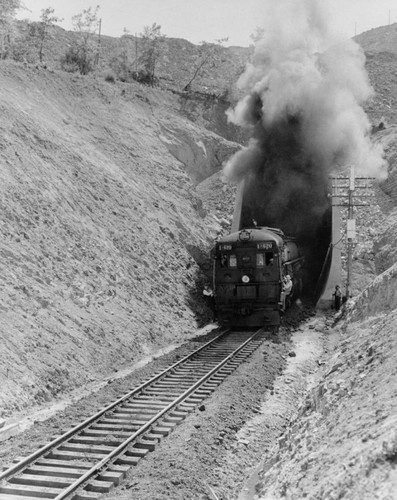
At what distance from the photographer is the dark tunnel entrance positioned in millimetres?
31844

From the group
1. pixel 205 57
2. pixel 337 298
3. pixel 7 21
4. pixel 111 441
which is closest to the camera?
pixel 111 441

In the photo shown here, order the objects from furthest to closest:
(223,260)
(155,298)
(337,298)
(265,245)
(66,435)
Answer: (337,298) < (223,260) < (265,245) < (155,298) < (66,435)

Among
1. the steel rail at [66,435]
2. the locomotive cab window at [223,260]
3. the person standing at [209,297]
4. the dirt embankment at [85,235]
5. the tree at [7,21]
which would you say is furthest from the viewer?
the tree at [7,21]

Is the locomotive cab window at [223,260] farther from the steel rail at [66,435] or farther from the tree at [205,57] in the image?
the tree at [205,57]

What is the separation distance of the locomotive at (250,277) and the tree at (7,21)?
921 inches

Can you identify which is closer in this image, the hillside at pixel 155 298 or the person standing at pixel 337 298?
the hillside at pixel 155 298

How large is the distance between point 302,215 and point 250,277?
11967mm

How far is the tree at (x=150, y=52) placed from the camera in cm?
4566

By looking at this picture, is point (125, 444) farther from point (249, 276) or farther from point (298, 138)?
point (298, 138)

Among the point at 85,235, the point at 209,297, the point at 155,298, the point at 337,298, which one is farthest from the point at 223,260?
the point at 337,298

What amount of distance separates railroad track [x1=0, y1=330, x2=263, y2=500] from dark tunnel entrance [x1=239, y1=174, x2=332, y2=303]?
17.6m

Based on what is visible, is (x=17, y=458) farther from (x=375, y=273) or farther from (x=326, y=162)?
(x=326, y=162)

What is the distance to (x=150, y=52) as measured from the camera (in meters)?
48.7

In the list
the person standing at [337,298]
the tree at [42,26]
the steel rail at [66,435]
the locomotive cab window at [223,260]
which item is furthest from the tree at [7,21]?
the steel rail at [66,435]
